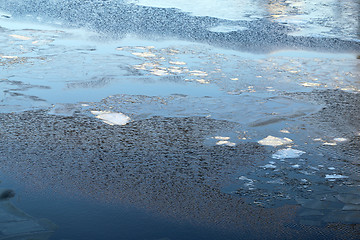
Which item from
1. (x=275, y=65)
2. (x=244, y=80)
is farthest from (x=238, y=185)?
(x=275, y=65)

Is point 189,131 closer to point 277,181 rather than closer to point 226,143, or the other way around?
point 226,143

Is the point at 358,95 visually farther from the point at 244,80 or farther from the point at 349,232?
the point at 349,232

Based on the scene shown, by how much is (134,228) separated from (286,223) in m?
0.91

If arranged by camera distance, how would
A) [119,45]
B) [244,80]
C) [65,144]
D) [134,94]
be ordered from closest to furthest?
[65,144] → [134,94] → [244,80] → [119,45]

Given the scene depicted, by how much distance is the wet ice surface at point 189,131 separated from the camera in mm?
2979

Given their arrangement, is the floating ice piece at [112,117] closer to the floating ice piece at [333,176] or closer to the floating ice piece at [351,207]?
the floating ice piece at [333,176]

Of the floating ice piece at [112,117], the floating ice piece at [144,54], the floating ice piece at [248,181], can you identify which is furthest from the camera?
the floating ice piece at [144,54]

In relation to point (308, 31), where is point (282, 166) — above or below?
below

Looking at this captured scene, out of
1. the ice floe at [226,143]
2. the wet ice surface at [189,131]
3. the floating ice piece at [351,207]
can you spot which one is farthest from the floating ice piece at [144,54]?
the floating ice piece at [351,207]

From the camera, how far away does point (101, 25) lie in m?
8.55

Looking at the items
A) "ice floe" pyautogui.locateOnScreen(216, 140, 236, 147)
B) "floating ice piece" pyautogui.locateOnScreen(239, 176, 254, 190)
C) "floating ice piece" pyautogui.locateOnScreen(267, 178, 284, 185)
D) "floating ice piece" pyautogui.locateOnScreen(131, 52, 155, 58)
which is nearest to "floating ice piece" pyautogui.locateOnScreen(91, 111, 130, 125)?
"ice floe" pyautogui.locateOnScreen(216, 140, 236, 147)

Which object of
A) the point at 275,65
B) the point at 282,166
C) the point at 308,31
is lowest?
the point at 282,166

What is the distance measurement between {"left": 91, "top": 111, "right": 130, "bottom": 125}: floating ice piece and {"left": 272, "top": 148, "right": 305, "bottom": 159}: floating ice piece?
56.2 inches

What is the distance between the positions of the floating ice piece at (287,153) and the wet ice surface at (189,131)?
2 centimetres
